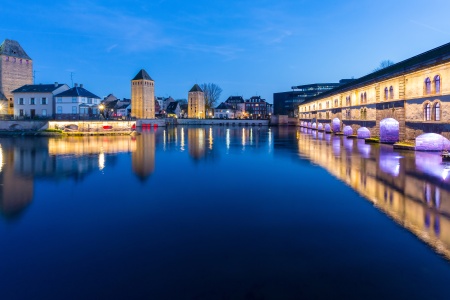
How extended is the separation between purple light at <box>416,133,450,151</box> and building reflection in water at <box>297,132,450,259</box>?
118 cm

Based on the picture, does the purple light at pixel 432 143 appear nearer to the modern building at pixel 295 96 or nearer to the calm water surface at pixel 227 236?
the calm water surface at pixel 227 236

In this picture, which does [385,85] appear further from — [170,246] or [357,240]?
[170,246]

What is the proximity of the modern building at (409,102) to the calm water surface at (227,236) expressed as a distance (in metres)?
10.4

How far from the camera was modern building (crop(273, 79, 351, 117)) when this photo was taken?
445 ft

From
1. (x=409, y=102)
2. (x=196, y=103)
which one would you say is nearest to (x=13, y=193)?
(x=409, y=102)

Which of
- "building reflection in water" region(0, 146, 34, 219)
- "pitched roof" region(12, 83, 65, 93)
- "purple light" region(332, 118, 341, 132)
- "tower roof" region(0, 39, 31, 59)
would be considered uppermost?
"tower roof" region(0, 39, 31, 59)

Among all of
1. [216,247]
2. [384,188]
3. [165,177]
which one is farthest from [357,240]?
[165,177]

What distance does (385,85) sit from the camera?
114 ft

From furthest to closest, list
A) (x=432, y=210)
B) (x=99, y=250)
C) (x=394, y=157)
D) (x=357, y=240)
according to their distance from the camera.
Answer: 1. (x=394, y=157)
2. (x=432, y=210)
3. (x=357, y=240)
4. (x=99, y=250)

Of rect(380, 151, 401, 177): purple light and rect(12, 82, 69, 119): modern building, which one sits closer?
rect(380, 151, 401, 177): purple light

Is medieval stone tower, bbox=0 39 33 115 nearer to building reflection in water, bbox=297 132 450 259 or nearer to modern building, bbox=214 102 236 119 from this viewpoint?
building reflection in water, bbox=297 132 450 259

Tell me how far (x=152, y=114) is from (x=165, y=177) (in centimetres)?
8510

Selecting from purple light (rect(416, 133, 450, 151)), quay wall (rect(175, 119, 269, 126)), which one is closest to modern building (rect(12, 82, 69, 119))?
quay wall (rect(175, 119, 269, 126))

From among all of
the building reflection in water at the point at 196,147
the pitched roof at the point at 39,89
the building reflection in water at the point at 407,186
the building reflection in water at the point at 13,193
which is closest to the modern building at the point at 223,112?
the pitched roof at the point at 39,89
